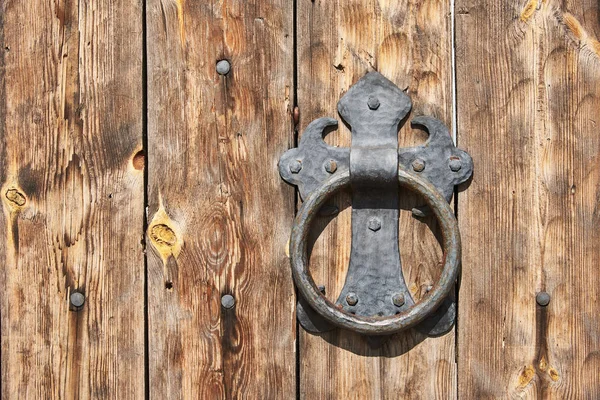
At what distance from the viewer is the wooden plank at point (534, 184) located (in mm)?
1008

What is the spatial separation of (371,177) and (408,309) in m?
0.17

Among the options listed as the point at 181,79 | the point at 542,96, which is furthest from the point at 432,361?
the point at 181,79

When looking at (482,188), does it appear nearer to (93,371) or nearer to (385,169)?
(385,169)

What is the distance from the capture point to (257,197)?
1.04m

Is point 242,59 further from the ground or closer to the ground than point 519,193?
further from the ground

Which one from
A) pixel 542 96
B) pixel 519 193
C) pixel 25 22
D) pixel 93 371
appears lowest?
pixel 93 371

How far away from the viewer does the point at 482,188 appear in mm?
1015

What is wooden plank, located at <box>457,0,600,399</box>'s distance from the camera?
3.31 feet

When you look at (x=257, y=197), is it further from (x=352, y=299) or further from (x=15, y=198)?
(x=15, y=198)

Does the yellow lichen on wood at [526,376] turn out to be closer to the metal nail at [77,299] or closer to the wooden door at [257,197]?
the wooden door at [257,197]

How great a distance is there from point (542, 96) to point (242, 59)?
400 millimetres

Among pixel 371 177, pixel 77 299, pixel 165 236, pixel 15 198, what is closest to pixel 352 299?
pixel 371 177

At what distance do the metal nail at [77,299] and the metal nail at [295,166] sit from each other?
0.34m

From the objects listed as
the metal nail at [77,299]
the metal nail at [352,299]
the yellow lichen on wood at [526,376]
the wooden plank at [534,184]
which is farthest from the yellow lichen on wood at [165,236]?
the yellow lichen on wood at [526,376]
